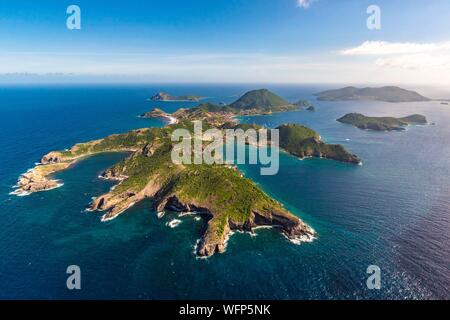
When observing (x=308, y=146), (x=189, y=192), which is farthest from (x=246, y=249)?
(x=308, y=146)

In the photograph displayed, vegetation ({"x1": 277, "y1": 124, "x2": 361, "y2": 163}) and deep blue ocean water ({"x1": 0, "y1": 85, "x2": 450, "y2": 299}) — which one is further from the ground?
vegetation ({"x1": 277, "y1": 124, "x2": 361, "y2": 163})

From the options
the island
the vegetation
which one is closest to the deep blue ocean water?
the island

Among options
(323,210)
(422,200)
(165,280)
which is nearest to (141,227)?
(165,280)

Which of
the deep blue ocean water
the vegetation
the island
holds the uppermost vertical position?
the vegetation

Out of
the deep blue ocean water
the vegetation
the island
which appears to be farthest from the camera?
the vegetation

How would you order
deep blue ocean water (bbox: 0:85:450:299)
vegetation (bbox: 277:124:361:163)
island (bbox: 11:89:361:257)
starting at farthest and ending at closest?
vegetation (bbox: 277:124:361:163), island (bbox: 11:89:361:257), deep blue ocean water (bbox: 0:85:450:299)

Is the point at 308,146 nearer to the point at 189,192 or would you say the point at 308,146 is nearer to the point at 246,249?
the point at 189,192

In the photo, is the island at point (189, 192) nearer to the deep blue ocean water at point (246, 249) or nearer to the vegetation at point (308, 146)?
the vegetation at point (308, 146)

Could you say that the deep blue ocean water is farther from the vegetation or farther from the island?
the vegetation

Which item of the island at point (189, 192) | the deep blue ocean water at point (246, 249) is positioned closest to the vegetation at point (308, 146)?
the island at point (189, 192)

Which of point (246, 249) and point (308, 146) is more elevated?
point (308, 146)
